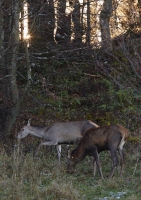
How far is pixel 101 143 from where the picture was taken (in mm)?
12641

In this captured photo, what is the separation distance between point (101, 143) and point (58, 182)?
2.12 metres

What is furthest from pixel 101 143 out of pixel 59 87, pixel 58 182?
pixel 59 87

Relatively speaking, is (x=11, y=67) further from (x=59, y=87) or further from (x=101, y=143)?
(x=59, y=87)

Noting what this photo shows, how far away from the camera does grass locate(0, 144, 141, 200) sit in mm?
9676

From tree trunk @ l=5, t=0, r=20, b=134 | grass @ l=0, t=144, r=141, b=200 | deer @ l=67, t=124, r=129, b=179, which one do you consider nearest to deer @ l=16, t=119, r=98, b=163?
tree trunk @ l=5, t=0, r=20, b=134

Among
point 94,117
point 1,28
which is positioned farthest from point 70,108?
point 1,28

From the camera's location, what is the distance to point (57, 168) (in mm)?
12094

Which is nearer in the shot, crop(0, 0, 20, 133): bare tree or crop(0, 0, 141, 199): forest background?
crop(0, 0, 141, 199): forest background

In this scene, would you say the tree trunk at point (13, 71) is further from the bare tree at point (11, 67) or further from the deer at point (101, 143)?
the deer at point (101, 143)

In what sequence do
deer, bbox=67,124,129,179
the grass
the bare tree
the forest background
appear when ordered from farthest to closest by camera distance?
the bare tree < deer, bbox=67,124,129,179 < the forest background < the grass

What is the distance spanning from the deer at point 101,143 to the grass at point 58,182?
0.31 meters

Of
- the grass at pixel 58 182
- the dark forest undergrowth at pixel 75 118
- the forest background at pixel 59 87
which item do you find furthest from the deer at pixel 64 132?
the grass at pixel 58 182

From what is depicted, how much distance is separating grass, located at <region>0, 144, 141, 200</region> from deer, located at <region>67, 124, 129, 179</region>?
312 millimetres

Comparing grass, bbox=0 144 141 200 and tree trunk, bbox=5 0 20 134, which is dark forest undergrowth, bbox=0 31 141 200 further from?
tree trunk, bbox=5 0 20 134
